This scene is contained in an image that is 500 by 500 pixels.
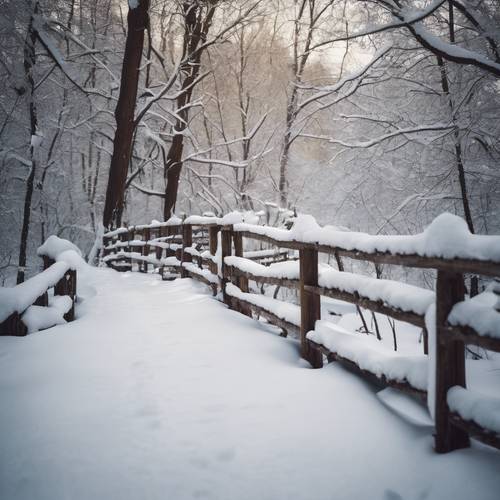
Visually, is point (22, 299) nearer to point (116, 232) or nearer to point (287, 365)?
point (287, 365)

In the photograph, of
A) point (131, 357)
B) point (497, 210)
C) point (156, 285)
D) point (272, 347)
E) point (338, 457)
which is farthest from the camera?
point (497, 210)

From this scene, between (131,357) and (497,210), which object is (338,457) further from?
(497,210)

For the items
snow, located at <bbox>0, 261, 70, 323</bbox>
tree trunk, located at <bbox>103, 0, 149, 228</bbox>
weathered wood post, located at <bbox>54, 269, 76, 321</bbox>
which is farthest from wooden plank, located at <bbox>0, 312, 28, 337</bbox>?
tree trunk, located at <bbox>103, 0, 149, 228</bbox>

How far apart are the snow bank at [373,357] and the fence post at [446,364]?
0.19 meters

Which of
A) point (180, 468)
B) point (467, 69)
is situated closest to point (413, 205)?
point (467, 69)

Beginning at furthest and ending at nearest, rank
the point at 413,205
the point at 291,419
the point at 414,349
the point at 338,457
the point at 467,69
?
1. the point at 413,205
2. the point at 467,69
3. the point at 414,349
4. the point at 291,419
5. the point at 338,457

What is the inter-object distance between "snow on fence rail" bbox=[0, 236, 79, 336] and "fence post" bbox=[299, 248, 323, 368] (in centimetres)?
288

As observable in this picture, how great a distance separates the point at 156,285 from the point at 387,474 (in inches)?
268

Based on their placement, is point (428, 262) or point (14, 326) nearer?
point (428, 262)

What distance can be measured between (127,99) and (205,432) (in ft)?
38.1

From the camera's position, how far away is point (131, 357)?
11.5 ft

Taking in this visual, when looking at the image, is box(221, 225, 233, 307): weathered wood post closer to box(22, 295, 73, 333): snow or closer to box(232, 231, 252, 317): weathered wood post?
box(232, 231, 252, 317): weathered wood post

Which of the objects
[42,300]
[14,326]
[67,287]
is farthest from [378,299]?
[67,287]

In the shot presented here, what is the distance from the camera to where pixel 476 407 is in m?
1.84
